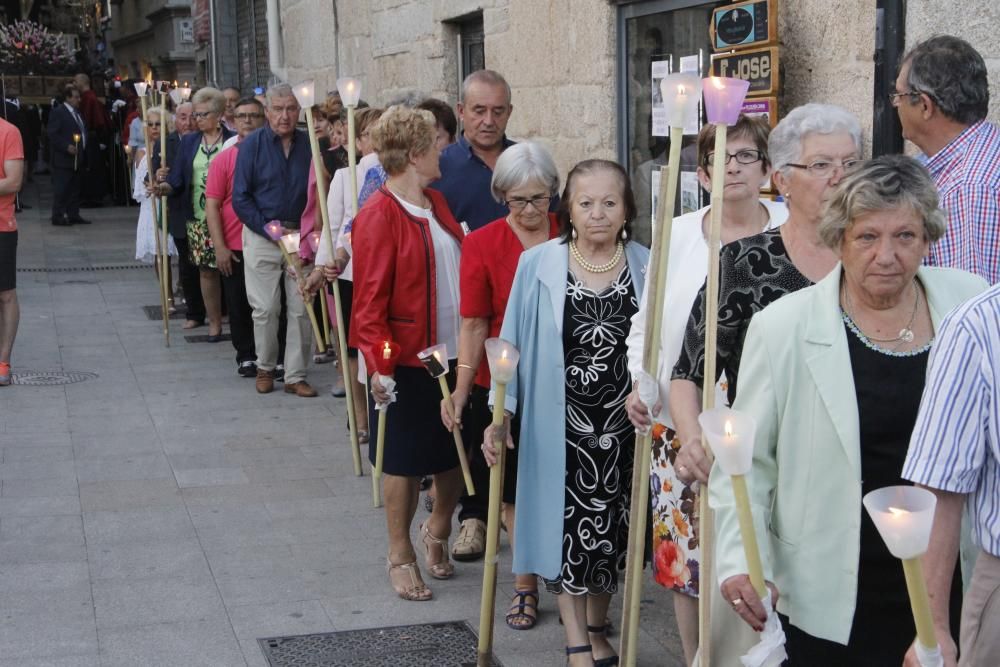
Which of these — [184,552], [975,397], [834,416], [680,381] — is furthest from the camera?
[184,552]

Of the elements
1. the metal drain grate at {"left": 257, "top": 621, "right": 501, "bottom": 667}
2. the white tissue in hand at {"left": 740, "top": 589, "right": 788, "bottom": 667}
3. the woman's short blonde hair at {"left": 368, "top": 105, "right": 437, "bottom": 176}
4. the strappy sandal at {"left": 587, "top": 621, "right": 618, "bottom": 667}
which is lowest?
the metal drain grate at {"left": 257, "top": 621, "right": 501, "bottom": 667}

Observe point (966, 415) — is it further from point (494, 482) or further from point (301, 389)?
point (301, 389)

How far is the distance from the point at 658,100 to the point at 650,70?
8.4 inches

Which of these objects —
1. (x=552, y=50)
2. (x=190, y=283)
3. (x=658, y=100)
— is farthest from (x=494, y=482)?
(x=190, y=283)

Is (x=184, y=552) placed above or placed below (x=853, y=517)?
below

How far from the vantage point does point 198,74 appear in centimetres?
2323

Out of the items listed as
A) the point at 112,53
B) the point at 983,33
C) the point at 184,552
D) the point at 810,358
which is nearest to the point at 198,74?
the point at 112,53

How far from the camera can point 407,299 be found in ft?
17.5

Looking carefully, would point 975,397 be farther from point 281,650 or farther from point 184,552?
point 184,552

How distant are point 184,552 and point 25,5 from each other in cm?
3672

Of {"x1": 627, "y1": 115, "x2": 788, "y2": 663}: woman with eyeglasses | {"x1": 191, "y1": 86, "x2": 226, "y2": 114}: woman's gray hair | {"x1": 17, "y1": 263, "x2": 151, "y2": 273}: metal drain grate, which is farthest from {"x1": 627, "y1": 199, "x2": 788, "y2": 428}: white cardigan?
{"x1": 17, "y1": 263, "x2": 151, "y2": 273}: metal drain grate

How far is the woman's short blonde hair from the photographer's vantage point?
531 cm

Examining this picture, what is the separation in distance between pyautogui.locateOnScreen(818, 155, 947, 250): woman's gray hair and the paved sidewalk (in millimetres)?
2315

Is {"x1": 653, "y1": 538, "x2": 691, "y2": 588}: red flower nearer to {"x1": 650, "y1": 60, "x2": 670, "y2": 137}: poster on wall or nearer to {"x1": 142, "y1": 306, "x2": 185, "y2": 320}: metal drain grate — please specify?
{"x1": 650, "y1": 60, "x2": 670, "y2": 137}: poster on wall
